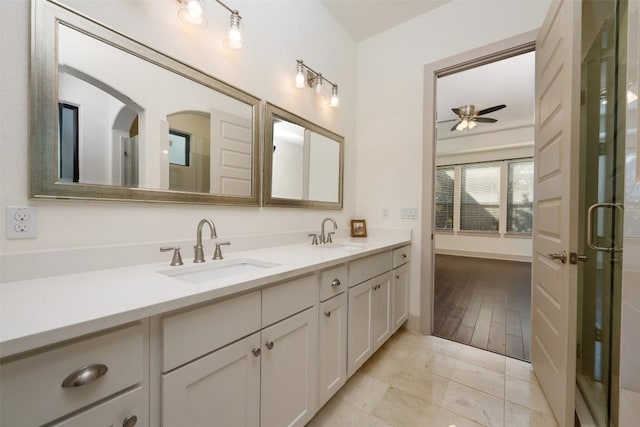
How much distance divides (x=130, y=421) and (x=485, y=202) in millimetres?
6659

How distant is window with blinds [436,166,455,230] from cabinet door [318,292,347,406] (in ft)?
18.6

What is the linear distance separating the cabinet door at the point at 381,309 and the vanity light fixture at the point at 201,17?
5.58 feet

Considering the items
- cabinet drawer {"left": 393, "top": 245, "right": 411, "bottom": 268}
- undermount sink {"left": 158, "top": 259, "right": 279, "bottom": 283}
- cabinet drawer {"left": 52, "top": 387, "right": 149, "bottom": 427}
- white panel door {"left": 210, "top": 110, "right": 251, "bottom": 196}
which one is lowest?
cabinet drawer {"left": 52, "top": 387, "right": 149, "bottom": 427}

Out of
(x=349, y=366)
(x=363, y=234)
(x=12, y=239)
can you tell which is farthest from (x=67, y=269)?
(x=363, y=234)

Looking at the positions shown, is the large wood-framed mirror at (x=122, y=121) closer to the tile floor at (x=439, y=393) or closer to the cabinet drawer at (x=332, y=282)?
the cabinet drawer at (x=332, y=282)

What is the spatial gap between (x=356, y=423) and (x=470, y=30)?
2.95 meters

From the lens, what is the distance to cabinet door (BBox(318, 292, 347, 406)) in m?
1.26

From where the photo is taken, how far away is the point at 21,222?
851mm

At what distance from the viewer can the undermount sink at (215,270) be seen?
1.09m

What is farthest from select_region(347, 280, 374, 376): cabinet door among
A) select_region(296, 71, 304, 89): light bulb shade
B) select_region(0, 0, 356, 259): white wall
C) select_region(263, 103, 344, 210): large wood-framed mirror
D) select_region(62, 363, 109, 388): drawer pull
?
select_region(296, 71, 304, 89): light bulb shade

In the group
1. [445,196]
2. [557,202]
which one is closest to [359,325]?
[557,202]

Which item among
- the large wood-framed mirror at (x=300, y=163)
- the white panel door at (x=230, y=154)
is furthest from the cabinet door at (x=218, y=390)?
the large wood-framed mirror at (x=300, y=163)

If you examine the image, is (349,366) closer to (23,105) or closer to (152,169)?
(152,169)

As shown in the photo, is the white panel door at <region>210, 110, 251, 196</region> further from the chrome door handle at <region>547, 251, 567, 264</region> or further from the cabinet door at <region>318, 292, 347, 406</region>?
the chrome door handle at <region>547, 251, 567, 264</region>
